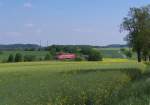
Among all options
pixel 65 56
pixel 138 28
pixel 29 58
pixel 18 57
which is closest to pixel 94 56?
pixel 65 56

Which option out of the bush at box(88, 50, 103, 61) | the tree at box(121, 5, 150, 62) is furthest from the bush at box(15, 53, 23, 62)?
the tree at box(121, 5, 150, 62)

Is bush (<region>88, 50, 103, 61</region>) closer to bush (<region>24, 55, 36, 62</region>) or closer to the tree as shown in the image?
bush (<region>24, 55, 36, 62</region>)

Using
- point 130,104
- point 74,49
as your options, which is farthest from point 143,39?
point 130,104

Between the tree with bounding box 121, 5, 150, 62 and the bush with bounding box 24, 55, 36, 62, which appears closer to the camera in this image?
the tree with bounding box 121, 5, 150, 62

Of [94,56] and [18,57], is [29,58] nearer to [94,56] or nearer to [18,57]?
[18,57]

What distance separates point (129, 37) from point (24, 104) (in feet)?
176

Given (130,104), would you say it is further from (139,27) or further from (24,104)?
(139,27)

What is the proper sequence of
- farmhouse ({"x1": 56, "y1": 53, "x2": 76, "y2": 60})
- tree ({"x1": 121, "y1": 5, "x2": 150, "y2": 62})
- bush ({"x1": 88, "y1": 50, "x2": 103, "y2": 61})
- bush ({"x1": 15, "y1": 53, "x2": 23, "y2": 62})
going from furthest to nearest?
bush ({"x1": 88, "y1": 50, "x2": 103, "y2": 61}) → farmhouse ({"x1": 56, "y1": 53, "x2": 76, "y2": 60}) → bush ({"x1": 15, "y1": 53, "x2": 23, "y2": 62}) → tree ({"x1": 121, "y1": 5, "x2": 150, "y2": 62})

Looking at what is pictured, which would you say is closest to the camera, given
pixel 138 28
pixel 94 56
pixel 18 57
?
pixel 138 28

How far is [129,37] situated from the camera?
226 ft

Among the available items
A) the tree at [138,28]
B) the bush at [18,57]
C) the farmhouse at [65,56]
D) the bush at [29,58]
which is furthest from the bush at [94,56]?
the tree at [138,28]

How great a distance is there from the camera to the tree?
213ft

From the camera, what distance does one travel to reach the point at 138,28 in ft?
223

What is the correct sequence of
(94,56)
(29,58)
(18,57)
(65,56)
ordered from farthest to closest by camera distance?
(94,56), (65,56), (29,58), (18,57)
